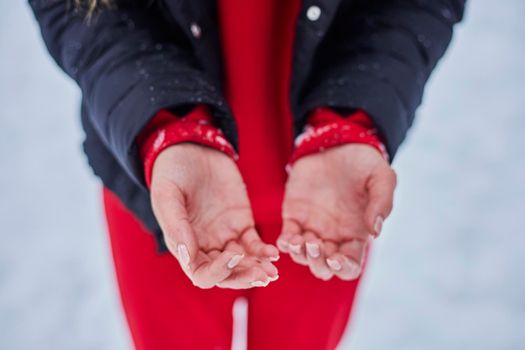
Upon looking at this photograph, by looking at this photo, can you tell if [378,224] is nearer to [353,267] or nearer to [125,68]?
[353,267]

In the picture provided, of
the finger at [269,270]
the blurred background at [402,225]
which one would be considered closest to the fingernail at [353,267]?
the finger at [269,270]

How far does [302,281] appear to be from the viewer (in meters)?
0.84

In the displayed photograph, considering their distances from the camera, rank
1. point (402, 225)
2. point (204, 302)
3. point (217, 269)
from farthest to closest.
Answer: point (402, 225) < point (204, 302) < point (217, 269)

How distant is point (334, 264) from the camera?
→ 2.05 feet

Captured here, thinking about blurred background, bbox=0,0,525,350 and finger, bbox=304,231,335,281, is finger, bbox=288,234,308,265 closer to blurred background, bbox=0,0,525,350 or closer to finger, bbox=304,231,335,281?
finger, bbox=304,231,335,281

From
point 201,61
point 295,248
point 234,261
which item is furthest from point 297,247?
point 201,61

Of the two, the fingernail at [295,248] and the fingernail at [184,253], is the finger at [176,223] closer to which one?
the fingernail at [184,253]

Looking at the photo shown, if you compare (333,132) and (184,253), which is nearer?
(184,253)

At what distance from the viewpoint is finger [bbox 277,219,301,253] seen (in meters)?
0.65

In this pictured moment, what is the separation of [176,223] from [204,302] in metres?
0.29

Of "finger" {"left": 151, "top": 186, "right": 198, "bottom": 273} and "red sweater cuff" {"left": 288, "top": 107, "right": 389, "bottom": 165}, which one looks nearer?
"finger" {"left": 151, "top": 186, "right": 198, "bottom": 273}

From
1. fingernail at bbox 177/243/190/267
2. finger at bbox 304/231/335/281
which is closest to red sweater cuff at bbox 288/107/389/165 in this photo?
finger at bbox 304/231/335/281

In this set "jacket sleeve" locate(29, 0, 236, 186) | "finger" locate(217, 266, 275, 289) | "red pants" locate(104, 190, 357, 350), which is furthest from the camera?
"red pants" locate(104, 190, 357, 350)

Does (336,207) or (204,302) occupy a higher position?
(336,207)
